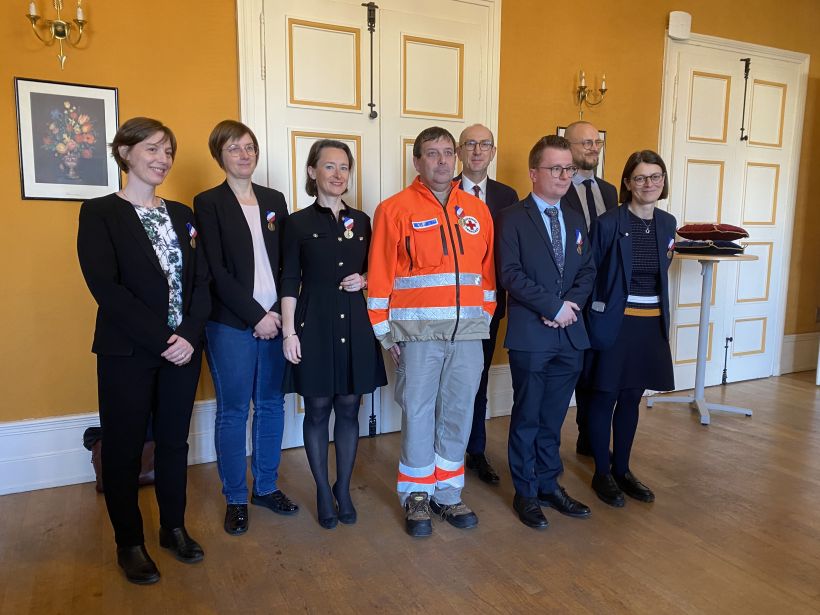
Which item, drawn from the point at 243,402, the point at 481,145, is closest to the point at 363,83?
the point at 481,145

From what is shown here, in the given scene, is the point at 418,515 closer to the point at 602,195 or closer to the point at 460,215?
the point at 460,215

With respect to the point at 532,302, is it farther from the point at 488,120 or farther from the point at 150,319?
the point at 488,120

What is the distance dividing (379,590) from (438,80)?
2752 millimetres

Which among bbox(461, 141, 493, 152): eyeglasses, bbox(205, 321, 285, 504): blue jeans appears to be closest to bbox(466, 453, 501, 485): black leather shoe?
bbox(205, 321, 285, 504): blue jeans

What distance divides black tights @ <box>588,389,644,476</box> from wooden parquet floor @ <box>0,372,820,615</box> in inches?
8.6

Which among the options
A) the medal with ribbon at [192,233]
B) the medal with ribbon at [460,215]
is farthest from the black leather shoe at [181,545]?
the medal with ribbon at [460,215]

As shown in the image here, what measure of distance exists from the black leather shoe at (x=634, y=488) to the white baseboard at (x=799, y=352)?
313cm

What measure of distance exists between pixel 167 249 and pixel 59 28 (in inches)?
54.2

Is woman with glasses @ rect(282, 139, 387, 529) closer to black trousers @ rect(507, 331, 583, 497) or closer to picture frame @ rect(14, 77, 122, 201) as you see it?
black trousers @ rect(507, 331, 583, 497)

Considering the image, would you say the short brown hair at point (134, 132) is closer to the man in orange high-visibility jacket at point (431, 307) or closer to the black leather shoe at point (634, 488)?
the man in orange high-visibility jacket at point (431, 307)

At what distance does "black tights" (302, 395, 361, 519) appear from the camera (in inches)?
96.1

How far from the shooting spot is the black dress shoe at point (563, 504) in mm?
2586

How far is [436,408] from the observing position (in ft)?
8.18

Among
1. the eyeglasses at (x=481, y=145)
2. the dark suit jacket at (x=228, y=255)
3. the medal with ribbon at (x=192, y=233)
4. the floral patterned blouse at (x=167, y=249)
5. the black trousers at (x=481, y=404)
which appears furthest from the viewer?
the black trousers at (x=481, y=404)
